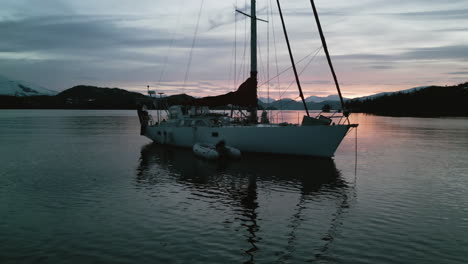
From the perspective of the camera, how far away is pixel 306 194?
19844 millimetres

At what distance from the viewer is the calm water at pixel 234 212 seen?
1138 centimetres

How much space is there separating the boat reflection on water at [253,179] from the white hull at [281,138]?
3.06ft

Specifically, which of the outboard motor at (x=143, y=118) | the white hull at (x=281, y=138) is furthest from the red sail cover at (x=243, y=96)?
the outboard motor at (x=143, y=118)

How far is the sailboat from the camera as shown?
29.7 m

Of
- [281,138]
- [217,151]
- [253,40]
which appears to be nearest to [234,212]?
[281,138]

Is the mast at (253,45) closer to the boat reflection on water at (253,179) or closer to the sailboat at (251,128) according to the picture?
the sailboat at (251,128)

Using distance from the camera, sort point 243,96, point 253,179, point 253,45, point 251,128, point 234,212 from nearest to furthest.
Result: point 234,212 < point 253,179 < point 251,128 < point 243,96 < point 253,45

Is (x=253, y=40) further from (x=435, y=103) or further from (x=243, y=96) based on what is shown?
(x=435, y=103)

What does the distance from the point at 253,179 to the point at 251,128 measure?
9218 millimetres

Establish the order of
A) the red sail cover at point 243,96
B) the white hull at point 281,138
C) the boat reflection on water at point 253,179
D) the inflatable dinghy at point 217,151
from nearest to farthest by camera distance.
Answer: the boat reflection on water at point 253,179 → the white hull at point 281,138 → the inflatable dinghy at point 217,151 → the red sail cover at point 243,96

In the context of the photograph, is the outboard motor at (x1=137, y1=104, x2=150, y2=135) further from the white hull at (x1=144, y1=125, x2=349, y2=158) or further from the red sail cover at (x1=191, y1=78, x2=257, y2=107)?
the red sail cover at (x1=191, y1=78, x2=257, y2=107)

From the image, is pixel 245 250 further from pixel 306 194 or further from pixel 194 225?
pixel 306 194

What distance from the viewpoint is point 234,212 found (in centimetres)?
1616

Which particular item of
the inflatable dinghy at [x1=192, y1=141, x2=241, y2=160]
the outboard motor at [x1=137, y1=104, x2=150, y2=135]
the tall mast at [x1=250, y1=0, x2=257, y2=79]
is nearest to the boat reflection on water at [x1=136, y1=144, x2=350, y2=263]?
the inflatable dinghy at [x1=192, y1=141, x2=241, y2=160]
